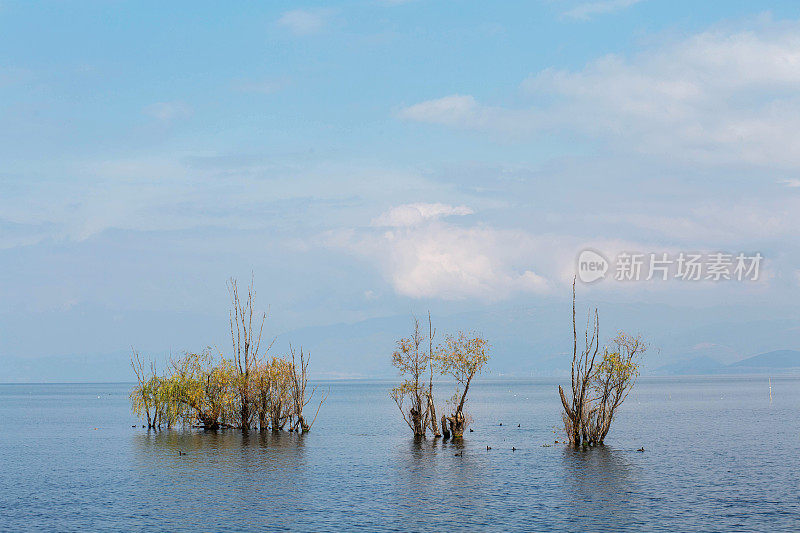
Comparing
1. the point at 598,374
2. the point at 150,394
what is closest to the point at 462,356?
the point at 598,374

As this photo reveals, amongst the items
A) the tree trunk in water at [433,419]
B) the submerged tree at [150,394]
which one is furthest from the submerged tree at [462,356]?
the submerged tree at [150,394]

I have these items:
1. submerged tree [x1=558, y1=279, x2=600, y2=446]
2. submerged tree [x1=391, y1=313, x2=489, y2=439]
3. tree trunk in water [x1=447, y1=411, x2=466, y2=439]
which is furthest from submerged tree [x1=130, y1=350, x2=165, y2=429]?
submerged tree [x1=558, y1=279, x2=600, y2=446]

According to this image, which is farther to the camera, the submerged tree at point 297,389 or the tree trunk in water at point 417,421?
the submerged tree at point 297,389

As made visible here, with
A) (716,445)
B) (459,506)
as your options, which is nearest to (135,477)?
(459,506)

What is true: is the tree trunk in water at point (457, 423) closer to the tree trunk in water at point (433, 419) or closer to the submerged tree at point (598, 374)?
the tree trunk in water at point (433, 419)

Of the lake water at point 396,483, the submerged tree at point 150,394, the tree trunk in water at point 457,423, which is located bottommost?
the lake water at point 396,483

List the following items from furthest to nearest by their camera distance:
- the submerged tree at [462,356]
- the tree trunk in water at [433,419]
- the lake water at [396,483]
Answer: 1. the tree trunk in water at [433,419]
2. the submerged tree at [462,356]
3. the lake water at [396,483]

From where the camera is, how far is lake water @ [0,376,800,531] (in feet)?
131

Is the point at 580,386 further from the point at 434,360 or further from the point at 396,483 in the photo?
the point at 396,483

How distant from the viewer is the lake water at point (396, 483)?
40.0 metres

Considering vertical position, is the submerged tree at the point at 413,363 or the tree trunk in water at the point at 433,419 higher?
the submerged tree at the point at 413,363

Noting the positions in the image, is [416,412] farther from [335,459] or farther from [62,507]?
[62,507]

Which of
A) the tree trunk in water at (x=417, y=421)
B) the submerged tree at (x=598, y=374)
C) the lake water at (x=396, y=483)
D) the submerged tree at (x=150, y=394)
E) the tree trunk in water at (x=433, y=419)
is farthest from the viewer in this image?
the submerged tree at (x=150, y=394)

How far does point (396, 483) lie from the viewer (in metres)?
51.6
